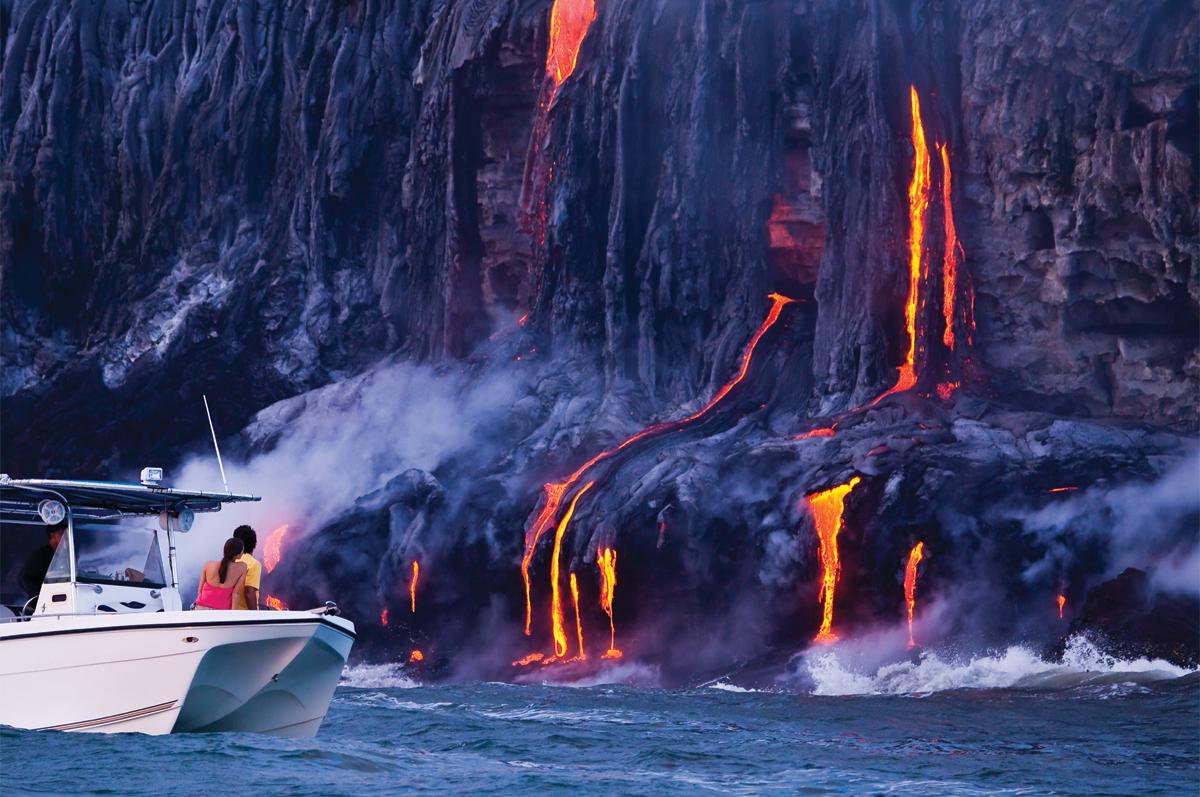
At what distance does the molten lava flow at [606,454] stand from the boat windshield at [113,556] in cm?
2411

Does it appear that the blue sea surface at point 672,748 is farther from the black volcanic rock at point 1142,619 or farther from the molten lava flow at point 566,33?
the molten lava flow at point 566,33

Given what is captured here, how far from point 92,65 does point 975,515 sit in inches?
1573

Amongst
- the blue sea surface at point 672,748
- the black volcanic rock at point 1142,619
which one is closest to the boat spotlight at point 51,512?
the blue sea surface at point 672,748

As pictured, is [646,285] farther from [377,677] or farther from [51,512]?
[51,512]

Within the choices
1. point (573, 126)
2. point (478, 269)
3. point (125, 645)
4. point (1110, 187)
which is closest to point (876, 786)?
point (125, 645)

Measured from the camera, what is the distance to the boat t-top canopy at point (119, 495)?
2475 cm

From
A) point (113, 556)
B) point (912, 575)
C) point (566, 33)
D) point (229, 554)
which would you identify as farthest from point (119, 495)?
point (566, 33)

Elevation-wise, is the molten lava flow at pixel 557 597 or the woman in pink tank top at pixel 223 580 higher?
the woman in pink tank top at pixel 223 580

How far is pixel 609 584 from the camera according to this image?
1897 inches

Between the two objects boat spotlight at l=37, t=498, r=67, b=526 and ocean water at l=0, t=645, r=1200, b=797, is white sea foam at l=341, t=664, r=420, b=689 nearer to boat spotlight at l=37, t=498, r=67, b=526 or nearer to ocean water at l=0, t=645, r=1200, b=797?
ocean water at l=0, t=645, r=1200, b=797

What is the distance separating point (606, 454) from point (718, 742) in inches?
769

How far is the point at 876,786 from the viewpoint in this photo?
2655cm

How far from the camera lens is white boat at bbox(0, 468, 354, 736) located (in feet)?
77.7

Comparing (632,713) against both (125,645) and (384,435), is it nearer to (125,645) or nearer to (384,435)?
(125,645)
